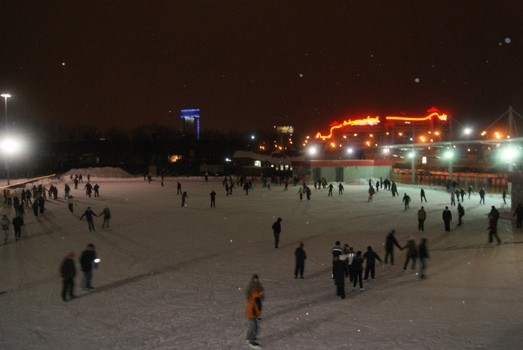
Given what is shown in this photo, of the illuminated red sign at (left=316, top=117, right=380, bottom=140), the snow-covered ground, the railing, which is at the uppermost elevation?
the illuminated red sign at (left=316, top=117, right=380, bottom=140)

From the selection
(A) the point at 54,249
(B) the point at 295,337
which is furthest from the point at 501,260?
(A) the point at 54,249

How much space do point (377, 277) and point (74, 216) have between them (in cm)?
1719

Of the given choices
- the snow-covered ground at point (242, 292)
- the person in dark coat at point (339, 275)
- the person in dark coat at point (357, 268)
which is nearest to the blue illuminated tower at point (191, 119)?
the snow-covered ground at point (242, 292)

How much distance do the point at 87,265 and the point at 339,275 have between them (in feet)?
18.0

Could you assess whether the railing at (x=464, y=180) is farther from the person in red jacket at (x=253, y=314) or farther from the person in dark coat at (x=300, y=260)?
the person in red jacket at (x=253, y=314)

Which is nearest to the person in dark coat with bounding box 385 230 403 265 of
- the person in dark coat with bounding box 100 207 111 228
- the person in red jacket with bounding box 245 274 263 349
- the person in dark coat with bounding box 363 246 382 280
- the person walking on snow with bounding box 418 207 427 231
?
the person in dark coat with bounding box 363 246 382 280

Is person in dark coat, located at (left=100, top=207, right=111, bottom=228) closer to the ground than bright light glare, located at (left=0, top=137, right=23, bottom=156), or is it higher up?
closer to the ground

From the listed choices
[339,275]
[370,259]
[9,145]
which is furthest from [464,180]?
[9,145]

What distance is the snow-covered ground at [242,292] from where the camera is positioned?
7.50 m

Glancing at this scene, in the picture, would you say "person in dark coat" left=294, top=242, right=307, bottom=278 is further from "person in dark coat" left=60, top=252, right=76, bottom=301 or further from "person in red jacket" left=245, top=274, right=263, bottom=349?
"person in dark coat" left=60, top=252, right=76, bottom=301

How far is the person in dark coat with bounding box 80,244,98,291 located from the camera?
10117mm

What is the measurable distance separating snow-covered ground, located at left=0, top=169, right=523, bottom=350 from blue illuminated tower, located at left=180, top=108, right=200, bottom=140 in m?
127

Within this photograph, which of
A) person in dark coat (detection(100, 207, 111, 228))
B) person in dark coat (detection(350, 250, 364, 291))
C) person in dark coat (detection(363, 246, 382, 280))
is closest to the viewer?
person in dark coat (detection(350, 250, 364, 291))

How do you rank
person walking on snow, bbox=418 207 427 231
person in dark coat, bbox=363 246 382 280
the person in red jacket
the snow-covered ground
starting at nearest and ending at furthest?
1. the person in red jacket
2. the snow-covered ground
3. person in dark coat, bbox=363 246 382 280
4. person walking on snow, bbox=418 207 427 231
